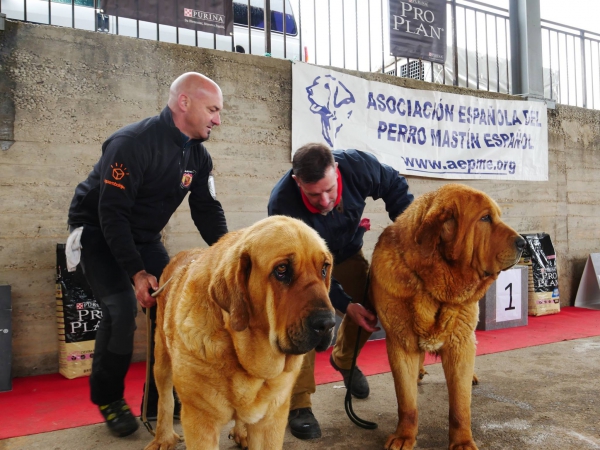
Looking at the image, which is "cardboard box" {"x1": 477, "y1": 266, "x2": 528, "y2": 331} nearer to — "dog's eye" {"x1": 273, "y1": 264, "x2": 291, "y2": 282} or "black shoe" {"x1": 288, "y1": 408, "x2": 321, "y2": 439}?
"black shoe" {"x1": 288, "y1": 408, "x2": 321, "y2": 439}

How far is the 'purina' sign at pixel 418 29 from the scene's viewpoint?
250 inches

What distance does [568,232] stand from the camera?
726 centimetres

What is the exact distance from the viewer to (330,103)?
214 inches

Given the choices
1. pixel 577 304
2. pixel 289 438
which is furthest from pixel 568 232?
pixel 289 438

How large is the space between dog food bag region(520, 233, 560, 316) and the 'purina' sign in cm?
283

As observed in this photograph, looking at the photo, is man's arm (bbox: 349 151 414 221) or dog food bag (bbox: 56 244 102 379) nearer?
man's arm (bbox: 349 151 414 221)

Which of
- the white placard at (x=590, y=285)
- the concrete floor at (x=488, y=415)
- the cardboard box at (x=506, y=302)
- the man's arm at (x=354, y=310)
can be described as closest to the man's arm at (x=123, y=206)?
the concrete floor at (x=488, y=415)

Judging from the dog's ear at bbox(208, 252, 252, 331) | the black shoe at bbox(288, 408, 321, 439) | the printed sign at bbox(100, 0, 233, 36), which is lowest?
the black shoe at bbox(288, 408, 321, 439)

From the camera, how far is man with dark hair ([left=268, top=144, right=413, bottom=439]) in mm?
2744

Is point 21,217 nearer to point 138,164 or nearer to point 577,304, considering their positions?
point 138,164

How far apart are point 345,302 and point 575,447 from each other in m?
1.42

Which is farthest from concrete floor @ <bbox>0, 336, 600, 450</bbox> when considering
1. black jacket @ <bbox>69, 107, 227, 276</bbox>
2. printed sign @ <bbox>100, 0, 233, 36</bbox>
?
printed sign @ <bbox>100, 0, 233, 36</bbox>

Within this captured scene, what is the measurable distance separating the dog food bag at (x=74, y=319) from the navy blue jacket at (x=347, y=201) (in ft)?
6.44

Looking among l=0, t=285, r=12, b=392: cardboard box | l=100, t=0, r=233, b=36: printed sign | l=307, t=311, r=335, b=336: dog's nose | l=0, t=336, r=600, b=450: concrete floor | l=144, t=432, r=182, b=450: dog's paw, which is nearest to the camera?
l=307, t=311, r=335, b=336: dog's nose
